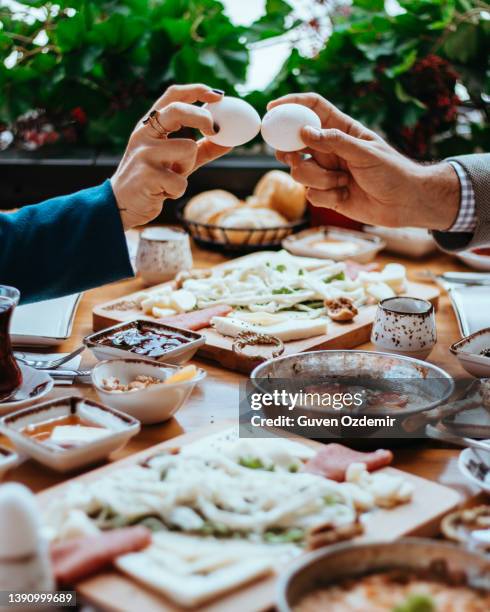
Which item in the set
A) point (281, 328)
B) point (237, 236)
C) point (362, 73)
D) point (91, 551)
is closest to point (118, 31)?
point (362, 73)

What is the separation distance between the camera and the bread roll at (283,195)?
10.3ft

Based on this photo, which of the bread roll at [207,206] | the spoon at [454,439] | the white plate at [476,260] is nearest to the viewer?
the spoon at [454,439]

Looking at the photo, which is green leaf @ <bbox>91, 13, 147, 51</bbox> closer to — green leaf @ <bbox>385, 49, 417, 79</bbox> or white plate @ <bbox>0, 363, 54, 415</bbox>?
green leaf @ <bbox>385, 49, 417, 79</bbox>

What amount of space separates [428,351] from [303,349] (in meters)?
0.29

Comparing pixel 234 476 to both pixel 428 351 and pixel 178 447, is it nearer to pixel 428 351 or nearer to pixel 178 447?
pixel 178 447

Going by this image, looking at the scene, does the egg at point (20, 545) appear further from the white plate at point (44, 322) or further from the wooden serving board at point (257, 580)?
the white plate at point (44, 322)

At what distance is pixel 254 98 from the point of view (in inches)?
136

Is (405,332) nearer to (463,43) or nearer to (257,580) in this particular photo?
(257,580)

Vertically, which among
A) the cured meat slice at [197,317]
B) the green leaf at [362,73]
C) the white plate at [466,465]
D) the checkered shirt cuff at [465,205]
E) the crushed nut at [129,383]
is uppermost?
the green leaf at [362,73]

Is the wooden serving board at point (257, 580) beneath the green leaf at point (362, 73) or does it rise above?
beneath

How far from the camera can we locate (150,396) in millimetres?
1595

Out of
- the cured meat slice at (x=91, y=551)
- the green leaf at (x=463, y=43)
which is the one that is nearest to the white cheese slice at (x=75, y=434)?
Result: the cured meat slice at (x=91, y=551)

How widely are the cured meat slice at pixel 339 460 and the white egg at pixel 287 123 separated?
0.80 meters

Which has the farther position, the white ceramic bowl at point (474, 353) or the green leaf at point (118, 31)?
the green leaf at point (118, 31)
